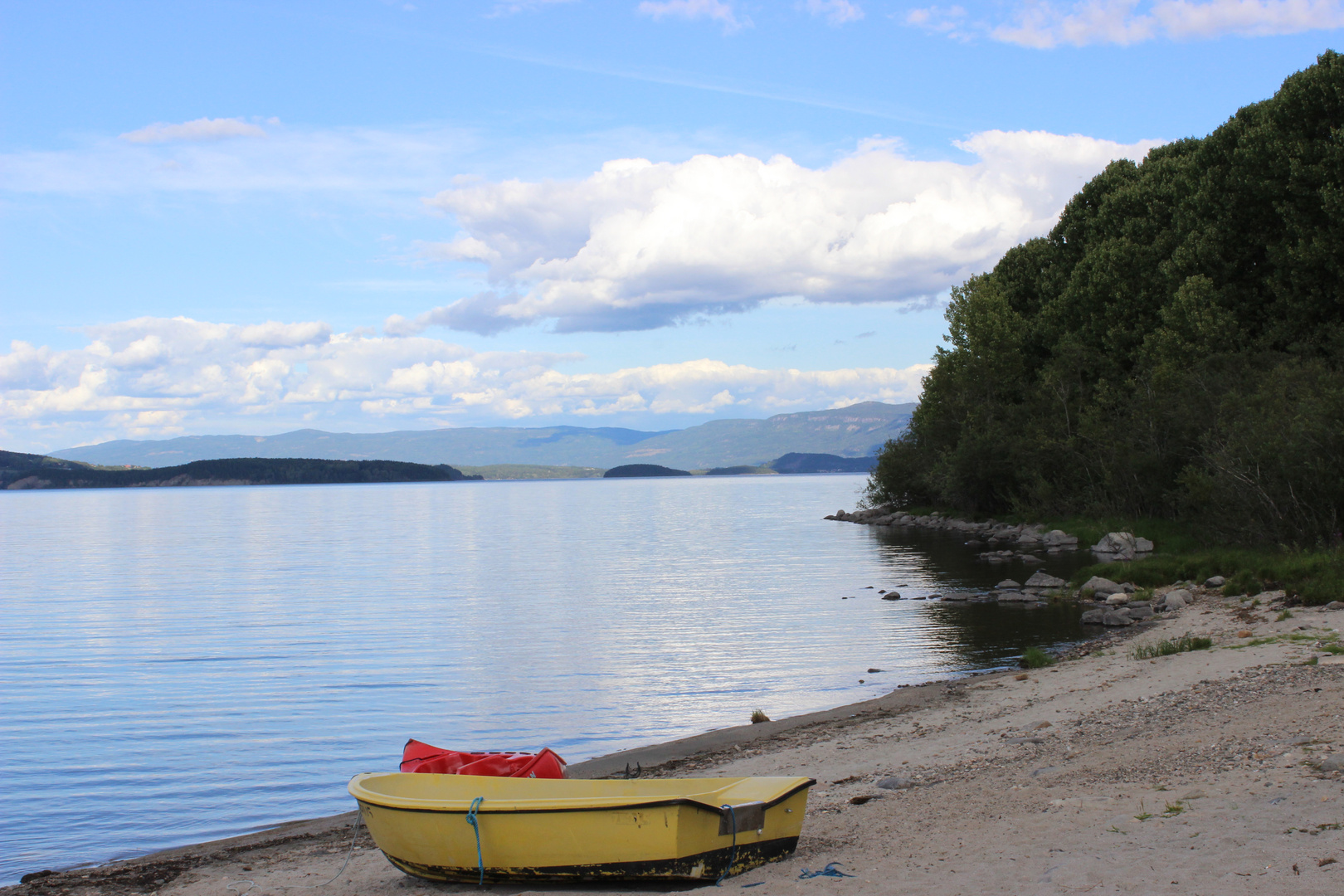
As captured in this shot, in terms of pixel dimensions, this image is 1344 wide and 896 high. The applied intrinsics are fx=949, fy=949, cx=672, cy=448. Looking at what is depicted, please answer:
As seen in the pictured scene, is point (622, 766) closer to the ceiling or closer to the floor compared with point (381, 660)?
closer to the ceiling

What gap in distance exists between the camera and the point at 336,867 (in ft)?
40.1

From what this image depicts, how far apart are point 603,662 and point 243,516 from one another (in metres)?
124

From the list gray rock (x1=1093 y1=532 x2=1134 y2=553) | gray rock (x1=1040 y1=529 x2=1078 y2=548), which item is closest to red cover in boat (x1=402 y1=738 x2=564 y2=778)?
gray rock (x1=1093 y1=532 x2=1134 y2=553)

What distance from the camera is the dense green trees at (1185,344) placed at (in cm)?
3453

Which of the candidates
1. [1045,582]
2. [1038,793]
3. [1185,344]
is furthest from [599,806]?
[1185,344]

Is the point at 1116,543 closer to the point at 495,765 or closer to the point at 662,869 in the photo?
the point at 495,765

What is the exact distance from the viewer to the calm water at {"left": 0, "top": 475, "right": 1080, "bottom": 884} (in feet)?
56.9

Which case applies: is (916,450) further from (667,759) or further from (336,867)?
(336,867)

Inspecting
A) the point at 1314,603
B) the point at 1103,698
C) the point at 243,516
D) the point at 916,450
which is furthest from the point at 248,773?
the point at 243,516

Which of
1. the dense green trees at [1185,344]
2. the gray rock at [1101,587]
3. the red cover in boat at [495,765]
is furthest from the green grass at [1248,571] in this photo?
the red cover in boat at [495,765]

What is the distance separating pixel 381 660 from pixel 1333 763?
24.8m

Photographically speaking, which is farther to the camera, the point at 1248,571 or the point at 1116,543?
the point at 1116,543

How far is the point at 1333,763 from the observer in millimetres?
10375

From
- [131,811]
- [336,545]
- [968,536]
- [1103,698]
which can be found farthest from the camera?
[336,545]
